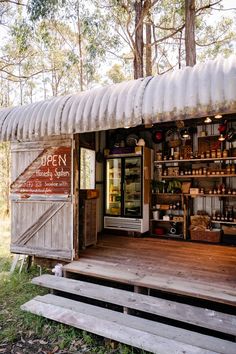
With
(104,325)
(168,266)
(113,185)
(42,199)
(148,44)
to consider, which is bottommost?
(104,325)

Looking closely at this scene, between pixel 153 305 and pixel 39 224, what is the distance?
7.69 ft

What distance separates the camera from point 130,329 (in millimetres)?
2553

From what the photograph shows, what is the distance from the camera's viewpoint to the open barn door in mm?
4125

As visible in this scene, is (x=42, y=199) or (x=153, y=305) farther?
(x=42, y=199)

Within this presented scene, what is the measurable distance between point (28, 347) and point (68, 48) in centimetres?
1035

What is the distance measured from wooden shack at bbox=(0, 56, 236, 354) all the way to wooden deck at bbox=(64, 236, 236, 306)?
15mm

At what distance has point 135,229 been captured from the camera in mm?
6000

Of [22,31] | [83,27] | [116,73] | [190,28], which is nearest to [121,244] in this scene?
[190,28]

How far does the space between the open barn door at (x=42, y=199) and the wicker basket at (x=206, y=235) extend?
290 cm

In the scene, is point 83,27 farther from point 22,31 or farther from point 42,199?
point 42,199

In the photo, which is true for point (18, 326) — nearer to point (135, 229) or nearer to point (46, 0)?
point (135, 229)

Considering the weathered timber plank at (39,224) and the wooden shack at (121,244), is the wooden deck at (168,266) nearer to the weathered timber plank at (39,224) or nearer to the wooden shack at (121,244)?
the wooden shack at (121,244)

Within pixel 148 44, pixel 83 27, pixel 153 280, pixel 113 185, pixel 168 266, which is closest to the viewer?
pixel 153 280

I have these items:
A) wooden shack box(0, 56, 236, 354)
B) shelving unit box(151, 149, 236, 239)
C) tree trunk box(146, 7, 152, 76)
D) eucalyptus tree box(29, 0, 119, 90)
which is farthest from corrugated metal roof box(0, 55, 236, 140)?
tree trunk box(146, 7, 152, 76)
